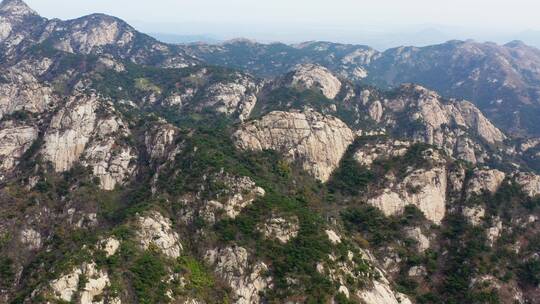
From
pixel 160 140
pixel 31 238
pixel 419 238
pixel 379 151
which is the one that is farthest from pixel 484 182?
pixel 31 238

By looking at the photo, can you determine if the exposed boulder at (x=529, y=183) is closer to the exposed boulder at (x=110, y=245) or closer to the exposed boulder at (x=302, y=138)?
the exposed boulder at (x=302, y=138)

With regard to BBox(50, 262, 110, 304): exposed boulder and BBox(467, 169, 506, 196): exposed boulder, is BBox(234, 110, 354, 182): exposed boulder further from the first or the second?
BBox(50, 262, 110, 304): exposed boulder

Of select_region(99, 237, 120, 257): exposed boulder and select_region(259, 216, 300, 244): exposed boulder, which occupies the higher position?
select_region(99, 237, 120, 257): exposed boulder

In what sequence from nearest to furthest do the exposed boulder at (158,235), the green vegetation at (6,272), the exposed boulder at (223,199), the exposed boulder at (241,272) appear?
the exposed boulder at (241,272) < the green vegetation at (6,272) < the exposed boulder at (158,235) < the exposed boulder at (223,199)

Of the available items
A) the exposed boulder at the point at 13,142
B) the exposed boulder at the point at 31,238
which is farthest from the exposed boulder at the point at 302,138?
the exposed boulder at the point at 31,238

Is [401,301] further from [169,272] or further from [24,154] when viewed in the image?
[24,154]

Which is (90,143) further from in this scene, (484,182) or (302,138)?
(484,182)

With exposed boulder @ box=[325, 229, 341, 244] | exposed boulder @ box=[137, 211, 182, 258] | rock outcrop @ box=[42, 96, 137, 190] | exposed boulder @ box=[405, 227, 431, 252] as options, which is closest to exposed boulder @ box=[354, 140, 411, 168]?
exposed boulder @ box=[405, 227, 431, 252]
